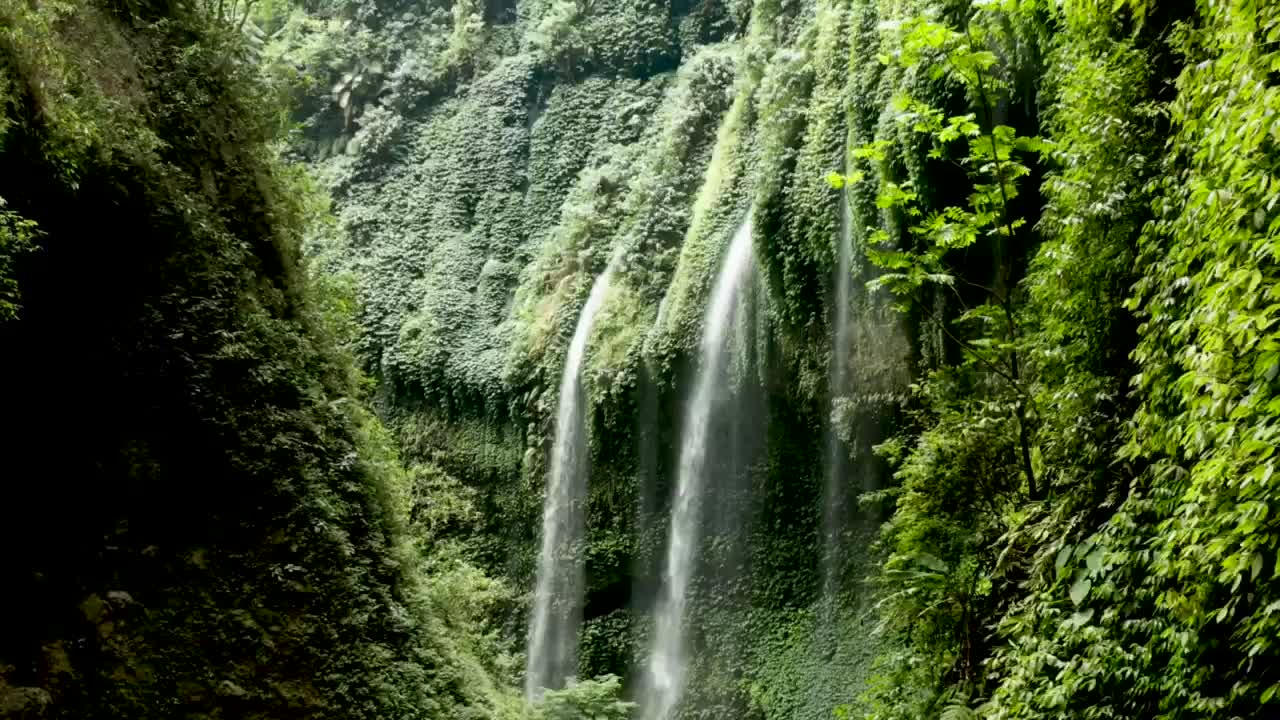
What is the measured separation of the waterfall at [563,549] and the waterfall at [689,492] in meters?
1.63

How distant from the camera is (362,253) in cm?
1945

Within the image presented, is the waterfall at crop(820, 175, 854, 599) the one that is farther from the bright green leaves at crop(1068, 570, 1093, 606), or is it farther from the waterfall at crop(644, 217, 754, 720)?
the bright green leaves at crop(1068, 570, 1093, 606)

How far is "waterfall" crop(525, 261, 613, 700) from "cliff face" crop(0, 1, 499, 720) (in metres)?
6.03

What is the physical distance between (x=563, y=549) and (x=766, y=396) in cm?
429

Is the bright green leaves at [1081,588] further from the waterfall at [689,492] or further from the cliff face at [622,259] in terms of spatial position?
Result: the waterfall at [689,492]

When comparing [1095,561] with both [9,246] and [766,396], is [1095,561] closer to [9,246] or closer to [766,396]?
[9,246]

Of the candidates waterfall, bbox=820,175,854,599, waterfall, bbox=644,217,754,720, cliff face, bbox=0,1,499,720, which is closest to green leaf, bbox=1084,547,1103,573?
cliff face, bbox=0,1,499,720

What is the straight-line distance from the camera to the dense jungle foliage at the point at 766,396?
4051mm

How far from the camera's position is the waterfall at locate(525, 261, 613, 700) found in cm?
1386

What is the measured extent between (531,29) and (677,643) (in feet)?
45.0

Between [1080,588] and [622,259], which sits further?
[622,259]

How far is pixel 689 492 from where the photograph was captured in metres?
12.6

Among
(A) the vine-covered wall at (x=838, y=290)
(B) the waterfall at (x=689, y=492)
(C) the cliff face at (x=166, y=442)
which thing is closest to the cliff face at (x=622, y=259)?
(A) the vine-covered wall at (x=838, y=290)

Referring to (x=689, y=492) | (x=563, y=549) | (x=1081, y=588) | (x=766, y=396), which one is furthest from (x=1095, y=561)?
(x=563, y=549)
